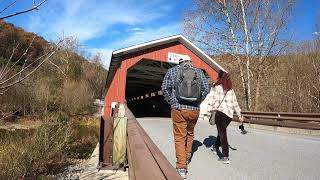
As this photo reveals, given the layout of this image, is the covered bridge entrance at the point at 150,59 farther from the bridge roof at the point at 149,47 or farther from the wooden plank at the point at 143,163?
the wooden plank at the point at 143,163

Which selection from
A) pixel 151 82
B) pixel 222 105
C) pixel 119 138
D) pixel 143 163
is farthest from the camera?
pixel 151 82

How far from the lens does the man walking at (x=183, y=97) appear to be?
5.57m

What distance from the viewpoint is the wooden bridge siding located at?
859 inches

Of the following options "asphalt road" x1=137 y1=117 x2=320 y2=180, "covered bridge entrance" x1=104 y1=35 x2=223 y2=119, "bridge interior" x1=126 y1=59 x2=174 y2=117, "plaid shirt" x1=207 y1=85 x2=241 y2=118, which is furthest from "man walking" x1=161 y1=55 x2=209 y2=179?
"bridge interior" x1=126 y1=59 x2=174 y2=117

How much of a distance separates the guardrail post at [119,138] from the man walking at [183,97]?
240 centimetres

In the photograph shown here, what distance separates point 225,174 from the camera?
231 inches

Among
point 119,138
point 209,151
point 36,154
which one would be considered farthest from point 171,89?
point 36,154

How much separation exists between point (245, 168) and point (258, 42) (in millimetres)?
21065

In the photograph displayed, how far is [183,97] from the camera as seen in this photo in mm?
5570

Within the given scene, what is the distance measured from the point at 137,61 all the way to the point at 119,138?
47.0ft

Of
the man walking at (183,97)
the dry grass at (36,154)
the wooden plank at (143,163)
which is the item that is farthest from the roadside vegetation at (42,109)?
the man walking at (183,97)

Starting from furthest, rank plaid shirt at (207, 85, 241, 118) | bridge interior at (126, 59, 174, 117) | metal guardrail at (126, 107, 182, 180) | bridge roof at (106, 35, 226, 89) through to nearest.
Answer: bridge interior at (126, 59, 174, 117) → bridge roof at (106, 35, 226, 89) → plaid shirt at (207, 85, 241, 118) → metal guardrail at (126, 107, 182, 180)

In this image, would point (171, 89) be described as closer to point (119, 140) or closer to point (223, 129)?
point (223, 129)

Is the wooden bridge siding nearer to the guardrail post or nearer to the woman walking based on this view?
the guardrail post
